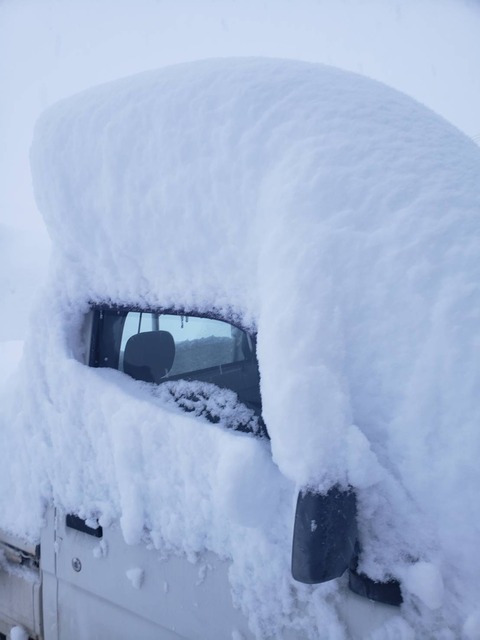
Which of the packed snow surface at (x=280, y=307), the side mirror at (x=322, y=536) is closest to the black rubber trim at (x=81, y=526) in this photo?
the packed snow surface at (x=280, y=307)

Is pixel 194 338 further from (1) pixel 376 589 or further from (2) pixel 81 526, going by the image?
(1) pixel 376 589

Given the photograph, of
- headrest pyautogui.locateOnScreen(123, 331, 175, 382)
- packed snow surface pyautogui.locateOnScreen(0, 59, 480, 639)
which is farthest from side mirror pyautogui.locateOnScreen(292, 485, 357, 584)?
headrest pyautogui.locateOnScreen(123, 331, 175, 382)

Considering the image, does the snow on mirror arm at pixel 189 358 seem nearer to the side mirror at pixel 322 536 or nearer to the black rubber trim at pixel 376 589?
the side mirror at pixel 322 536

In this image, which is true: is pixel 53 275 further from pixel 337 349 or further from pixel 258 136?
pixel 337 349

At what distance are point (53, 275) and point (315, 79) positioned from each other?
1206 millimetres

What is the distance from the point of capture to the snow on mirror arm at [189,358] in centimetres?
138

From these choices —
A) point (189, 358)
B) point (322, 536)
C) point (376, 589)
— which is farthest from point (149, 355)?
point (376, 589)

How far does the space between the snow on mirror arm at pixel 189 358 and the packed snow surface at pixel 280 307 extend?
0.22 feet

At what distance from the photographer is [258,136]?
→ 4.39ft

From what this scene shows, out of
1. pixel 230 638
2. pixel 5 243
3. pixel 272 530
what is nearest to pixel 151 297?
pixel 272 530

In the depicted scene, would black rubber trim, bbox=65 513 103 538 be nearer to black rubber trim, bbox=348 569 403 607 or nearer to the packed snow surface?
the packed snow surface

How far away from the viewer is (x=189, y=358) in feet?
5.40

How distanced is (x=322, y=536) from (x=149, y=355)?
91 cm

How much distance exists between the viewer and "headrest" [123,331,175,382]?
1.62 metres
